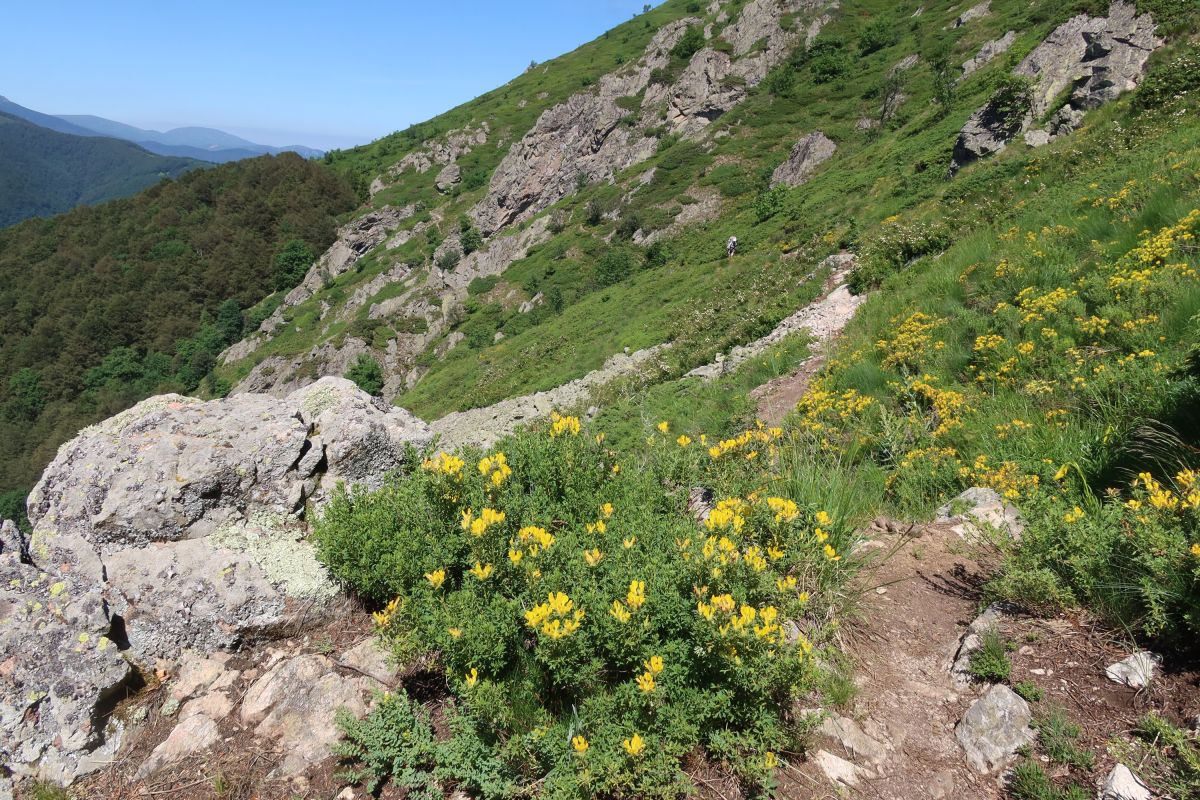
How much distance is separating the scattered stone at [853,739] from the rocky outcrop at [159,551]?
10.7 feet

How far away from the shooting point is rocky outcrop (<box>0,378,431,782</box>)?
9.66 ft

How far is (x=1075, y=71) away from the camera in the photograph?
17609 millimetres

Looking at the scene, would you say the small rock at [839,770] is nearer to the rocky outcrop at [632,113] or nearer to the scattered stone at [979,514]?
the scattered stone at [979,514]

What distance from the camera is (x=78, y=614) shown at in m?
3.21

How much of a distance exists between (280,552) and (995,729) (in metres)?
4.63

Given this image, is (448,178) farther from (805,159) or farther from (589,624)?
(589,624)

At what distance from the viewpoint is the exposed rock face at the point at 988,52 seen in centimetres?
3006

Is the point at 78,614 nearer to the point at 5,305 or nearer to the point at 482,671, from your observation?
the point at 482,671

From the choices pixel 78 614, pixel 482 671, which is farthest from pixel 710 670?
pixel 78 614

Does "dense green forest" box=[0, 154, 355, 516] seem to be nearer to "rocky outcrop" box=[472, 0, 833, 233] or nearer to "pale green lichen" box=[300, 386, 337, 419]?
"rocky outcrop" box=[472, 0, 833, 233]

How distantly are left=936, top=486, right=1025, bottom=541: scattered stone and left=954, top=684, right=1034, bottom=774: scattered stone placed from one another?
1.48 meters

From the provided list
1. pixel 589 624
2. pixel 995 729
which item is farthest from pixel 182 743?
pixel 995 729

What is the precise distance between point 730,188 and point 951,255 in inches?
1144

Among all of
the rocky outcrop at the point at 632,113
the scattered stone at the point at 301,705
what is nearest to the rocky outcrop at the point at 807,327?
the scattered stone at the point at 301,705
